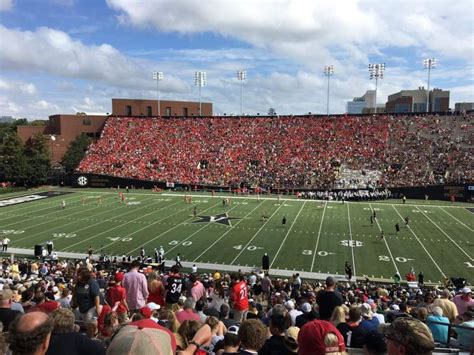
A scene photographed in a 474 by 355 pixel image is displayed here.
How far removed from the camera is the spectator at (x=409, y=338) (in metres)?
2.87

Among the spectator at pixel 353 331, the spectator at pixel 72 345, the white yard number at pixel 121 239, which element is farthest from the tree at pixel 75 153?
the spectator at pixel 72 345

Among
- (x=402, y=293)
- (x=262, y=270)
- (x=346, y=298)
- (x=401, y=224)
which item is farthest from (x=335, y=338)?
(x=401, y=224)

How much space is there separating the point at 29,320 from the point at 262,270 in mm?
18565

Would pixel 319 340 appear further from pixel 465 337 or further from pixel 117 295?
pixel 117 295

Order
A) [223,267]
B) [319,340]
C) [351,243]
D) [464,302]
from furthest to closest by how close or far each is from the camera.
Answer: [351,243], [223,267], [464,302], [319,340]

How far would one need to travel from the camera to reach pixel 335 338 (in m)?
3.80

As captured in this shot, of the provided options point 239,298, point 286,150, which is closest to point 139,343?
point 239,298

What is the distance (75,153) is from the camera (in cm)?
6244

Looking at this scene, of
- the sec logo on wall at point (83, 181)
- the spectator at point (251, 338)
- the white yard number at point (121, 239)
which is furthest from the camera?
the sec logo on wall at point (83, 181)

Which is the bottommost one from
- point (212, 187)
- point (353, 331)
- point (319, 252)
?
point (319, 252)

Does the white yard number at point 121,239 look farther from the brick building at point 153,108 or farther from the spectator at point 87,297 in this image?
the brick building at point 153,108

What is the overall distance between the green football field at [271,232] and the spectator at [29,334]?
1949 centimetres

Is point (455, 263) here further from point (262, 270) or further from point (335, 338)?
point (335, 338)

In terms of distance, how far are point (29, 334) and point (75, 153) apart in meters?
63.8
